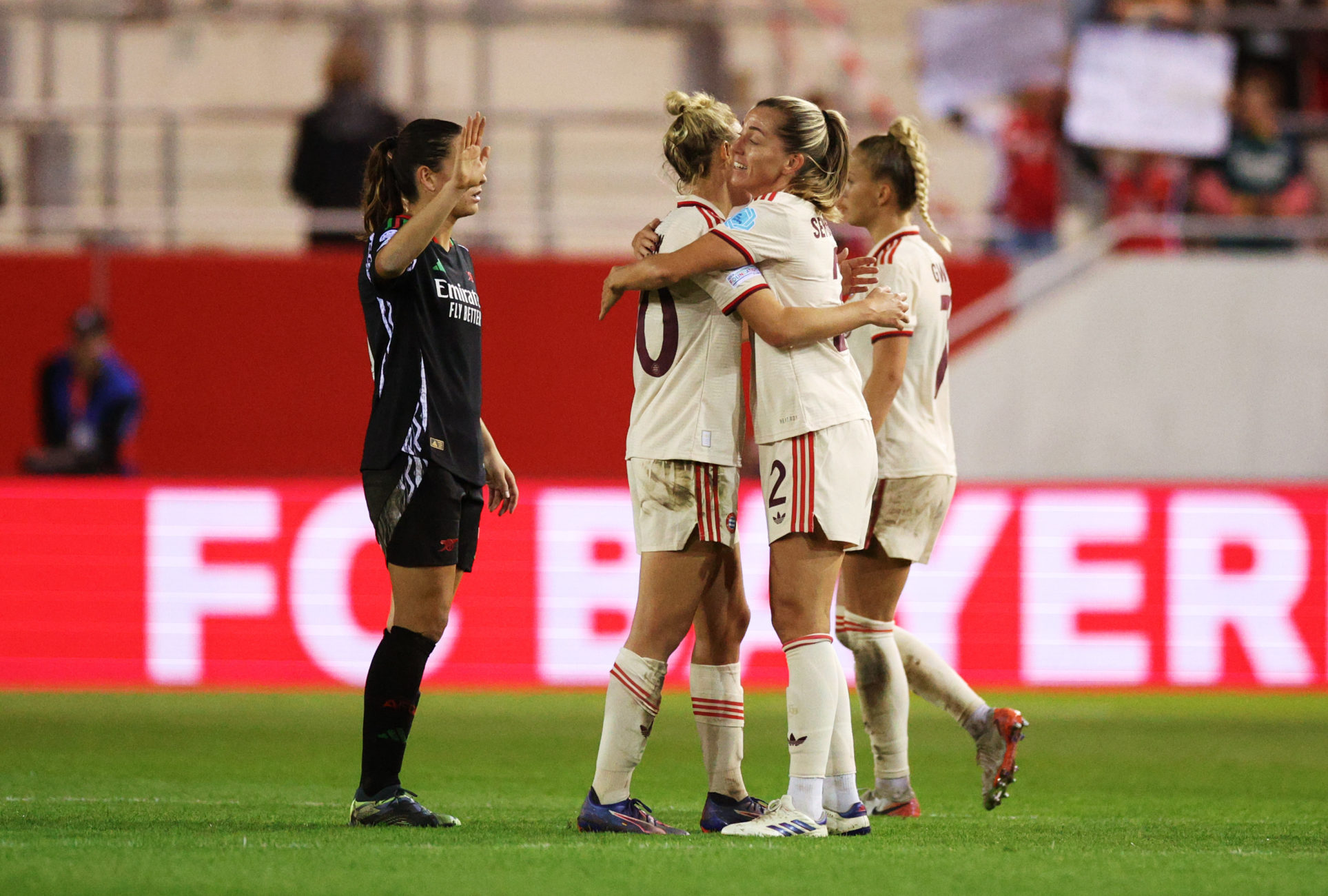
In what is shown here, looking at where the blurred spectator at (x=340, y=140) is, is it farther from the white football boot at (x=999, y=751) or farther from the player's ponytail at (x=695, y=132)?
the white football boot at (x=999, y=751)

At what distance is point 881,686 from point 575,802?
1.17 meters

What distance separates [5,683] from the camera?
9.98m

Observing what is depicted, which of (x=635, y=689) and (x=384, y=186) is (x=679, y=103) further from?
(x=635, y=689)

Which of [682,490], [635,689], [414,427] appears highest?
[414,427]

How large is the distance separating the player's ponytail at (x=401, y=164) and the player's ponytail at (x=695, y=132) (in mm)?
647

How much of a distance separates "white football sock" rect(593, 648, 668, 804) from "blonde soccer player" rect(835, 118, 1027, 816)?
951 mm

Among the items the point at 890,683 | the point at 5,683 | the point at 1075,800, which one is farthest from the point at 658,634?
the point at 5,683

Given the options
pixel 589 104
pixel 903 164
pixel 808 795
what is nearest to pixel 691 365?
pixel 808 795

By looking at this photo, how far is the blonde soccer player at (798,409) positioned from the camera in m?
4.93

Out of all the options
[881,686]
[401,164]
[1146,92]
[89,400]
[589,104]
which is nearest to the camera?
[401,164]

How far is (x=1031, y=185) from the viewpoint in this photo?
13.3m

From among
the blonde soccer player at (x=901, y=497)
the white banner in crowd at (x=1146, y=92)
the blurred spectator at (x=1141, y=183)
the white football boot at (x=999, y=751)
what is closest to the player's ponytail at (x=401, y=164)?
the blonde soccer player at (x=901, y=497)

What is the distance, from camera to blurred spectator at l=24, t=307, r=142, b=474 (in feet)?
37.4

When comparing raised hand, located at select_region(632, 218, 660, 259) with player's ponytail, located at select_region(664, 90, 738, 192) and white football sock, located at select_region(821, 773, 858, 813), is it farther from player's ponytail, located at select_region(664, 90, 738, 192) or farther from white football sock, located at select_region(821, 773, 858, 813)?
white football sock, located at select_region(821, 773, 858, 813)
